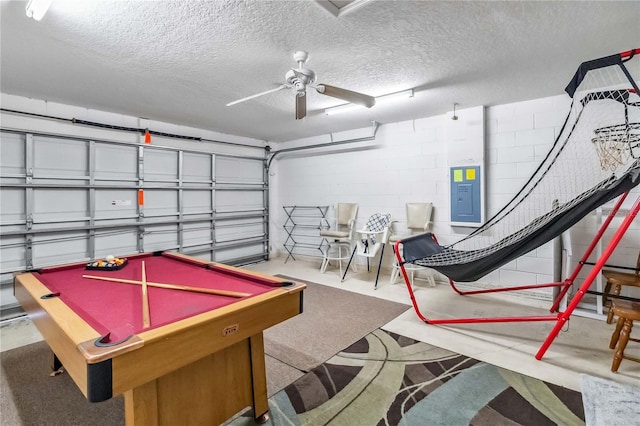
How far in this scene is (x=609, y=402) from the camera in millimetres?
1832

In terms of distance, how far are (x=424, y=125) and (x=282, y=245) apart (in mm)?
3682

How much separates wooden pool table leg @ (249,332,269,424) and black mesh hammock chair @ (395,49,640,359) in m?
1.68

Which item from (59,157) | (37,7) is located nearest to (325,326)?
(37,7)

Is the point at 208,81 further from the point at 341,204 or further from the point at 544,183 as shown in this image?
the point at 544,183

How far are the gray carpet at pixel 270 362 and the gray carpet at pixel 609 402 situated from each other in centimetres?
155

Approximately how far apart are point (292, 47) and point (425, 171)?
9.79ft

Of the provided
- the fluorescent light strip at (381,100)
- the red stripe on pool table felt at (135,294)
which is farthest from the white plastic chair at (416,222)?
the red stripe on pool table felt at (135,294)

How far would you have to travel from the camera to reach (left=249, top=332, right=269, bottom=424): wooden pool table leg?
172cm

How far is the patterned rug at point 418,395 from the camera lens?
1.75 meters

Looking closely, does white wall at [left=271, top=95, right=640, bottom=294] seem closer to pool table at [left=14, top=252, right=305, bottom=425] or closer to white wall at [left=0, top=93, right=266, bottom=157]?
white wall at [left=0, top=93, right=266, bottom=157]

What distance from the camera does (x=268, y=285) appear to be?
74.3 inches

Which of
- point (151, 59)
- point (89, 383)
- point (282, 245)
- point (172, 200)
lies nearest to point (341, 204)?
point (282, 245)

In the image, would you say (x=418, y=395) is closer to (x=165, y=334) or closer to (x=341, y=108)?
(x=165, y=334)

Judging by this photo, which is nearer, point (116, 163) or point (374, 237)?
point (116, 163)
